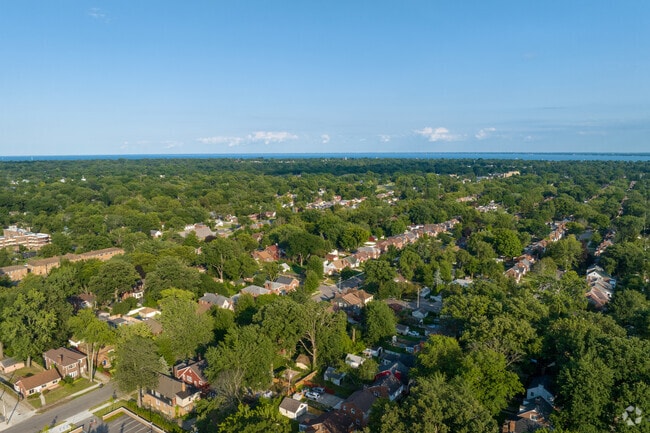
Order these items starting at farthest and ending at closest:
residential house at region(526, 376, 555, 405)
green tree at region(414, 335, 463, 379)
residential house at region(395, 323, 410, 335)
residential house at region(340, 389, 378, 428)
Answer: residential house at region(395, 323, 410, 335) → green tree at region(414, 335, 463, 379) → residential house at region(526, 376, 555, 405) → residential house at region(340, 389, 378, 428)

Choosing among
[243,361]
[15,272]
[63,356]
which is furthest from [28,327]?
[15,272]

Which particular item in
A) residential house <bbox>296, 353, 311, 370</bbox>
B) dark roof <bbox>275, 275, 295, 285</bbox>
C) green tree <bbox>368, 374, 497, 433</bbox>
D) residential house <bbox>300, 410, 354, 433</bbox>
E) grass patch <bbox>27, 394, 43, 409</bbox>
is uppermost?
green tree <bbox>368, 374, 497, 433</bbox>

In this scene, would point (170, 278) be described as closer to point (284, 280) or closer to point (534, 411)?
point (284, 280)

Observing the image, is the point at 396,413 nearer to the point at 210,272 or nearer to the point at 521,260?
the point at 210,272

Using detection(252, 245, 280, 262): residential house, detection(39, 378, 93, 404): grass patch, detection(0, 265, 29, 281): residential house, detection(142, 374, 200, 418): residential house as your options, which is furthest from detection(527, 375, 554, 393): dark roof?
detection(0, 265, 29, 281): residential house

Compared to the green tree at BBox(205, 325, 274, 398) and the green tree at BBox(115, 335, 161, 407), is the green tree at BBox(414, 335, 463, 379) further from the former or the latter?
the green tree at BBox(115, 335, 161, 407)

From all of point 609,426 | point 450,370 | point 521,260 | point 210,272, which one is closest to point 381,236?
point 521,260

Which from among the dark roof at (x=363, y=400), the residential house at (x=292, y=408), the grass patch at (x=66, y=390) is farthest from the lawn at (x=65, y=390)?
the dark roof at (x=363, y=400)
